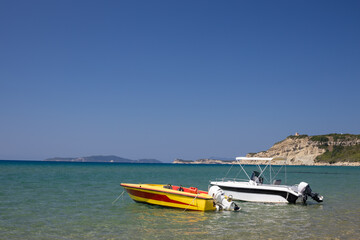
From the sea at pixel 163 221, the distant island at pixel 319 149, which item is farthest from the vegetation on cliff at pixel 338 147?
the sea at pixel 163 221

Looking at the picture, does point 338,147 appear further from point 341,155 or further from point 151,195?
point 151,195

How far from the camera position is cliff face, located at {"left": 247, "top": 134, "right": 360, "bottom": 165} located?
174500 millimetres

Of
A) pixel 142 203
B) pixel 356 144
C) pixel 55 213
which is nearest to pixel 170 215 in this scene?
pixel 142 203

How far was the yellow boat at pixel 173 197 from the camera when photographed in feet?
59.3

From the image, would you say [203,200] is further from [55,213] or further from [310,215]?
[55,213]

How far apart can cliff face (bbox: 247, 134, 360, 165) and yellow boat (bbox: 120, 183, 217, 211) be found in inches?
6378

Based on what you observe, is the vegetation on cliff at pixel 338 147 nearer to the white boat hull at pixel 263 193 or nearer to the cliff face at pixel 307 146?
the cliff face at pixel 307 146

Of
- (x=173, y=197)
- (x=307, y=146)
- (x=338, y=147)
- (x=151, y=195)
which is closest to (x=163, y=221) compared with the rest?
(x=173, y=197)

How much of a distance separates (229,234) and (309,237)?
9.85ft

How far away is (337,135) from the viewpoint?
18725 cm

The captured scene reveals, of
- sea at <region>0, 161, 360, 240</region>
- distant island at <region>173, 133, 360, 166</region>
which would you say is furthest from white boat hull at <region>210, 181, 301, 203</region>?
distant island at <region>173, 133, 360, 166</region>

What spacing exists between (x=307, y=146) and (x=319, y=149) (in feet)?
21.0

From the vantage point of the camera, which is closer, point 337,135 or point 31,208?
point 31,208

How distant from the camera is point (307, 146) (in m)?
180
